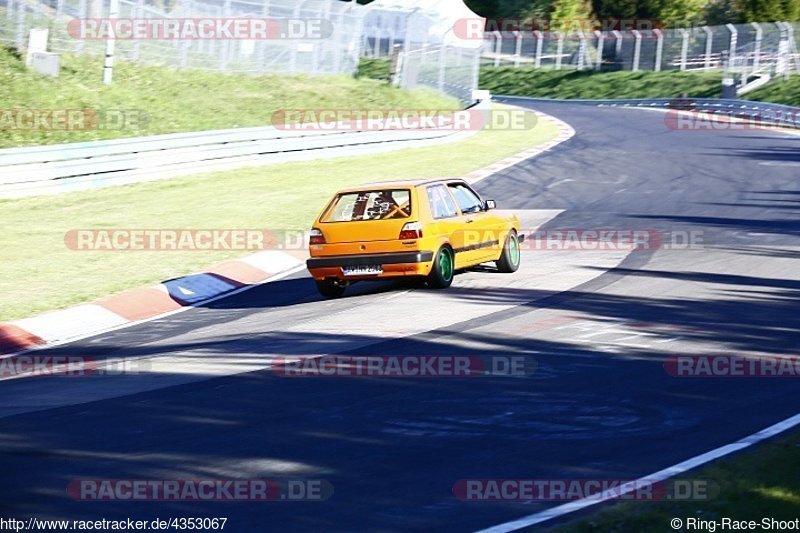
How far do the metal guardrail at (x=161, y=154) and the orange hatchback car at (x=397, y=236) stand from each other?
32.1ft

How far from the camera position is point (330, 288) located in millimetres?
15375

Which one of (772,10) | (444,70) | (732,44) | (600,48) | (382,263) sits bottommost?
(382,263)

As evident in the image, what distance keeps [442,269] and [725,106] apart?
35043 millimetres

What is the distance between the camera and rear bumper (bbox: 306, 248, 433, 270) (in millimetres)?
14492

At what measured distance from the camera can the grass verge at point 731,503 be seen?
20.6 ft

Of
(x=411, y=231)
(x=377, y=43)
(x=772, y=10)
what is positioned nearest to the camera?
(x=411, y=231)

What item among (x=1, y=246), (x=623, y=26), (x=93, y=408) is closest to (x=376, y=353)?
(x=93, y=408)

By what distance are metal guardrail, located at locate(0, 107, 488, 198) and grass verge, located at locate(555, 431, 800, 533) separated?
59.4ft

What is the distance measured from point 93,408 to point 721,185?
61.1 ft

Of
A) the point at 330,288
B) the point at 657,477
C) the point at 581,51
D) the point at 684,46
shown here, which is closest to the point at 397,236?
the point at 330,288

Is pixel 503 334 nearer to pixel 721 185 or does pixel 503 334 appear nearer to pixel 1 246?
pixel 1 246

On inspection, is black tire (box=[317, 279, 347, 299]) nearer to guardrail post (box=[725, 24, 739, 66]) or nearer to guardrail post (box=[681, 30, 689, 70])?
guardrail post (box=[725, 24, 739, 66])

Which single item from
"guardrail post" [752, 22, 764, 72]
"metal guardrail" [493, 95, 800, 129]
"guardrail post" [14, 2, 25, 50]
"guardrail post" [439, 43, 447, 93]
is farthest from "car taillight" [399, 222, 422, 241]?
"guardrail post" [752, 22, 764, 72]

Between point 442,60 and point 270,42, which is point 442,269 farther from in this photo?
point 442,60
